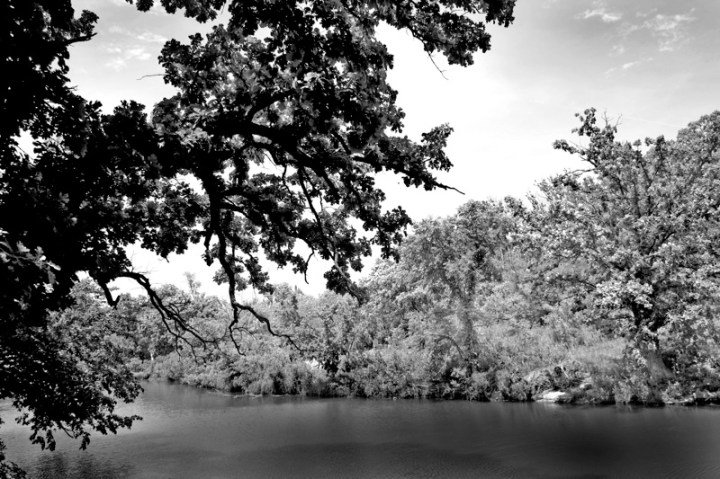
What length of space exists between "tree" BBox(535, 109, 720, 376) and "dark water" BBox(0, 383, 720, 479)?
460 centimetres

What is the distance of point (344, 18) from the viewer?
499 centimetres

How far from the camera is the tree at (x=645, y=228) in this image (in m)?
20.4

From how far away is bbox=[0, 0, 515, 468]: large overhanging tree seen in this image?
152 inches

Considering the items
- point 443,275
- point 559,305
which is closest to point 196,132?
point 559,305

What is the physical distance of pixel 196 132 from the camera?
18.0 ft

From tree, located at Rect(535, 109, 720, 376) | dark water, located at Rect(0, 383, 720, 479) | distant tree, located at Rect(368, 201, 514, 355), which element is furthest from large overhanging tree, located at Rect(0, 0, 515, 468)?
distant tree, located at Rect(368, 201, 514, 355)

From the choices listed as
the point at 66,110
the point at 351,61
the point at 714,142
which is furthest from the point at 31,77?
the point at 714,142

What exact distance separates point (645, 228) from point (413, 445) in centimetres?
1442

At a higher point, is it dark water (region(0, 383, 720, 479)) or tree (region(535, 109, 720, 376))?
tree (region(535, 109, 720, 376))

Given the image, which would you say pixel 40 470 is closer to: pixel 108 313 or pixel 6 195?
pixel 108 313

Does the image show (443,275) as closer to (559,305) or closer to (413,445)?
(559,305)

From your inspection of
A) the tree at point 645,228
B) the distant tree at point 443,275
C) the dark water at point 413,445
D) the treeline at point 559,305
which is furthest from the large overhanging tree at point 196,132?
the distant tree at point 443,275

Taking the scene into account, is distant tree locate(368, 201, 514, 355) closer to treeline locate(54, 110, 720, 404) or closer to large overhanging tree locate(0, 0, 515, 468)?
treeline locate(54, 110, 720, 404)

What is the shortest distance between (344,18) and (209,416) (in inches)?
1177
